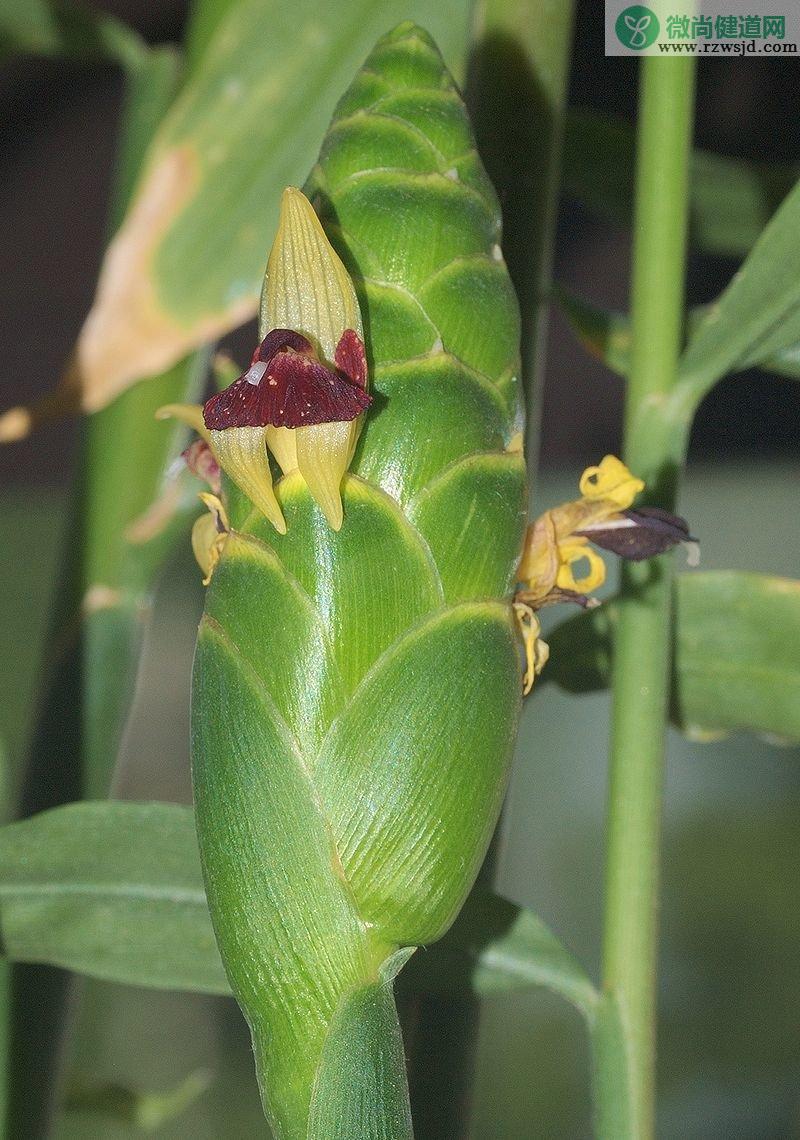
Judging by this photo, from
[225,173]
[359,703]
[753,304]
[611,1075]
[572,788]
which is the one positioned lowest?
[572,788]

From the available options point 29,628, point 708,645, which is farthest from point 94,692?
point 29,628

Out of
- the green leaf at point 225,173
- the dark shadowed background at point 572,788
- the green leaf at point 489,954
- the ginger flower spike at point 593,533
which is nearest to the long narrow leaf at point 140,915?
the green leaf at point 489,954

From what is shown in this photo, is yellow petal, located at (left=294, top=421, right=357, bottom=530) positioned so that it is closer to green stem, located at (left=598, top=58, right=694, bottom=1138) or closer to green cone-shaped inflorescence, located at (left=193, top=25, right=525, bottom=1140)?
green cone-shaped inflorescence, located at (left=193, top=25, right=525, bottom=1140)

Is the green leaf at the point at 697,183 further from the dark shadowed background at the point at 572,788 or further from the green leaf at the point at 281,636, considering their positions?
the dark shadowed background at the point at 572,788

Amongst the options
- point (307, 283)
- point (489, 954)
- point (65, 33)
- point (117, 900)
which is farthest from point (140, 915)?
point (65, 33)

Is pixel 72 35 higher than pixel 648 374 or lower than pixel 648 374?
higher

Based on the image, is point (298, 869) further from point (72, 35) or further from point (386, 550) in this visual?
point (72, 35)

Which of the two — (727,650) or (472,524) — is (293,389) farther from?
(727,650)
